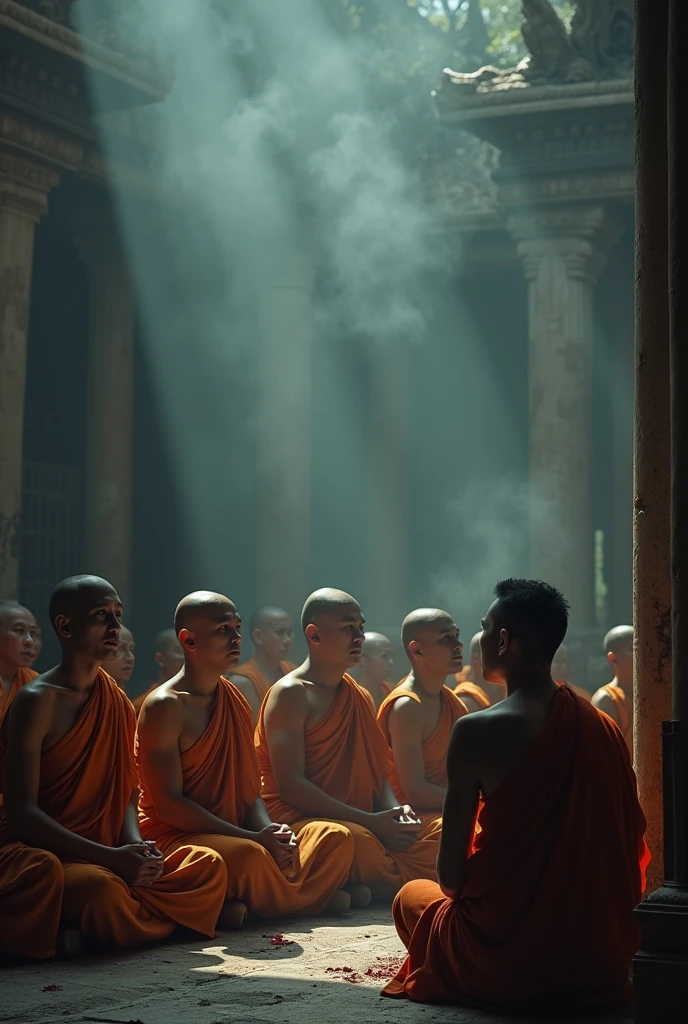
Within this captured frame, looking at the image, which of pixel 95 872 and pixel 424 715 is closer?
pixel 95 872

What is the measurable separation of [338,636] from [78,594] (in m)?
1.72

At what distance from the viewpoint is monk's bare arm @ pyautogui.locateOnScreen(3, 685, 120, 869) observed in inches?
223

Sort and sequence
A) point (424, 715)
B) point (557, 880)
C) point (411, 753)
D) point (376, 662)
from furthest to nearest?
point (376, 662), point (424, 715), point (411, 753), point (557, 880)

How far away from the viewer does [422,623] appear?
25.7 feet

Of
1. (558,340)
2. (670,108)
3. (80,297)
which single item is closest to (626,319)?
(558,340)

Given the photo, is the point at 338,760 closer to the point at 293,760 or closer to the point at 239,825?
the point at 293,760

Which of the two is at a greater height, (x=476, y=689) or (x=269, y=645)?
(x=269, y=645)

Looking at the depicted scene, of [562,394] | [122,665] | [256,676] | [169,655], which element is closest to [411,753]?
[122,665]

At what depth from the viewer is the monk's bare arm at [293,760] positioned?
7098 millimetres

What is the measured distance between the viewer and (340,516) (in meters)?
17.7

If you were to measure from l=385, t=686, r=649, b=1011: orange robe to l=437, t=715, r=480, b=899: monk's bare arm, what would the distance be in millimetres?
43

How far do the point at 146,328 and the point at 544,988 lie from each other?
1181cm

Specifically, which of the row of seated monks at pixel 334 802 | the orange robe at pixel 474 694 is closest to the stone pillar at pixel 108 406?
the row of seated monks at pixel 334 802

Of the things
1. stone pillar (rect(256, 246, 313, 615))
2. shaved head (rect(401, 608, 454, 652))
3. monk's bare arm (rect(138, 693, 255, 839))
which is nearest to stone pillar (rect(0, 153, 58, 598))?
stone pillar (rect(256, 246, 313, 615))
